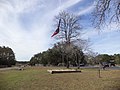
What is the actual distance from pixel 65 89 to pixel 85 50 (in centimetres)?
4425

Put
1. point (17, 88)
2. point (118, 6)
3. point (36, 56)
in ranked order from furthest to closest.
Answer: point (36, 56), point (17, 88), point (118, 6)

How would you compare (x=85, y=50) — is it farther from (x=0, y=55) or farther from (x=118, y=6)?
(x=0, y=55)

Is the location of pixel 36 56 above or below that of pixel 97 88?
above

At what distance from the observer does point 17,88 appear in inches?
611

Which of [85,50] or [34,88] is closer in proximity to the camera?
[34,88]

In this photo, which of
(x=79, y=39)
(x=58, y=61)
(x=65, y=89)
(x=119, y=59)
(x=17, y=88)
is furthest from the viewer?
(x=119, y=59)

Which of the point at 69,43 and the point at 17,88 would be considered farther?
the point at 69,43

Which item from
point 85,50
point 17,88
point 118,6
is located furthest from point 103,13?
point 85,50

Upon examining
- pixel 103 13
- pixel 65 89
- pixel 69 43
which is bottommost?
pixel 65 89

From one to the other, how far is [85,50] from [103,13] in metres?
44.2

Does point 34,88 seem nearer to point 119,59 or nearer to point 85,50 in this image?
point 85,50

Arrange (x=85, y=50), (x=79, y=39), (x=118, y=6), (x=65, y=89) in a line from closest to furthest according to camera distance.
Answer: (x=118, y=6) < (x=65, y=89) < (x=79, y=39) < (x=85, y=50)

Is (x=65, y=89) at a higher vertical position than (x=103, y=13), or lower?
lower

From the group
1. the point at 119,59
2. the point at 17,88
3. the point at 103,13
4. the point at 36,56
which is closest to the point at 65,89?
the point at 17,88
